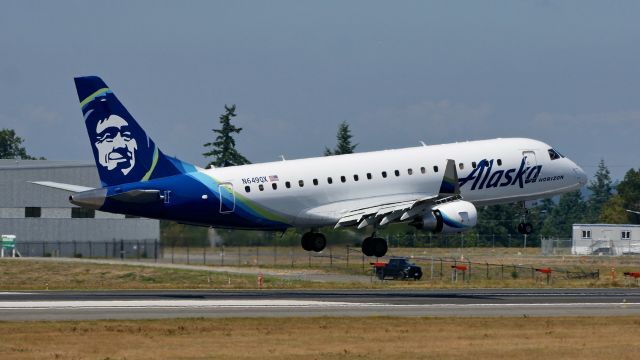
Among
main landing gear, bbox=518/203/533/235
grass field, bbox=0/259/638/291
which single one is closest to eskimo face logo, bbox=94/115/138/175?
grass field, bbox=0/259/638/291

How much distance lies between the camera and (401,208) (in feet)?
234

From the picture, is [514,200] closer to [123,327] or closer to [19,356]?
[123,327]

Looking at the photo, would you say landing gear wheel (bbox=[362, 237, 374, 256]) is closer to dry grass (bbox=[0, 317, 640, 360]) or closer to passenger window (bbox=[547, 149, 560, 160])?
passenger window (bbox=[547, 149, 560, 160])

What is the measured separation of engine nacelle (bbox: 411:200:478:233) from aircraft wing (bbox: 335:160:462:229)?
21.3 inches

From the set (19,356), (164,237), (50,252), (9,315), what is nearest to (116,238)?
(50,252)

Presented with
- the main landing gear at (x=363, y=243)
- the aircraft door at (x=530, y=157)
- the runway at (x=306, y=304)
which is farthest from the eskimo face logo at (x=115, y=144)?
the aircraft door at (x=530, y=157)

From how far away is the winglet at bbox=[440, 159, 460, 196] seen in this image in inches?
2798

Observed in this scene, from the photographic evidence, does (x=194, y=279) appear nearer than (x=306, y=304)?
No

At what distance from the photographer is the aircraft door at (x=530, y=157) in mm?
77062

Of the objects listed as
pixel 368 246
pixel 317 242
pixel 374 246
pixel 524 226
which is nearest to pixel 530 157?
pixel 524 226

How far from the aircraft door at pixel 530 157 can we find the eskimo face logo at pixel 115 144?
22306 millimetres

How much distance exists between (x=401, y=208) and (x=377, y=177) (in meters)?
2.75

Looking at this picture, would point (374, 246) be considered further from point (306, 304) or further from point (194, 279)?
point (194, 279)

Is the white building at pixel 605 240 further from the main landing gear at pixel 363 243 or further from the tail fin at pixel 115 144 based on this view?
the tail fin at pixel 115 144
